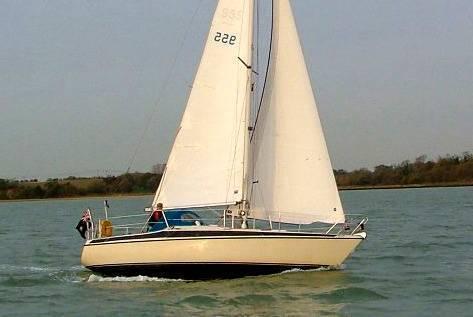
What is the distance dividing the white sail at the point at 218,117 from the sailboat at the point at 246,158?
1.0 inches

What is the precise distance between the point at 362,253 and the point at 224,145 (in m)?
9.62

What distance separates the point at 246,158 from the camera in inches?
803

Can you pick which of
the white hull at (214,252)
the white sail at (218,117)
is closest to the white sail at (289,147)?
the white sail at (218,117)

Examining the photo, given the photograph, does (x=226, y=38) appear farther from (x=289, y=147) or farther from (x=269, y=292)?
(x=269, y=292)

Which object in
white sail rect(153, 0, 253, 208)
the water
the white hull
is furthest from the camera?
white sail rect(153, 0, 253, 208)

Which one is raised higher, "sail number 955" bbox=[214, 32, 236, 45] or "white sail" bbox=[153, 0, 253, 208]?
"sail number 955" bbox=[214, 32, 236, 45]

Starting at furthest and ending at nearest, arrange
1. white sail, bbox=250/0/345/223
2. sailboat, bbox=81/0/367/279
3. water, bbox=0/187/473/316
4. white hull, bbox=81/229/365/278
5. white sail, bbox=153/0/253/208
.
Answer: white sail, bbox=250/0/345/223, white sail, bbox=153/0/253/208, sailboat, bbox=81/0/367/279, white hull, bbox=81/229/365/278, water, bbox=0/187/473/316

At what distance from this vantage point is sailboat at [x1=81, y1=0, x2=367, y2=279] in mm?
19906

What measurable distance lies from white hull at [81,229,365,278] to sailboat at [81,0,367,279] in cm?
4

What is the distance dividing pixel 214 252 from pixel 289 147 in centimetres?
364

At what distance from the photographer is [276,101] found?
2100 centimetres

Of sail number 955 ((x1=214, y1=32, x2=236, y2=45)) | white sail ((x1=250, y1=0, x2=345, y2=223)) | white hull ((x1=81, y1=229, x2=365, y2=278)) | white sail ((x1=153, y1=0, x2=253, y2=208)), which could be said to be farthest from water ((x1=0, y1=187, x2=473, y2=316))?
sail number 955 ((x1=214, y1=32, x2=236, y2=45))

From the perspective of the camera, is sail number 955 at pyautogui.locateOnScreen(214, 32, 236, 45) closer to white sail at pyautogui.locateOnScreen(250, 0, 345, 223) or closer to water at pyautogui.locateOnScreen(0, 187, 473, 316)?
white sail at pyautogui.locateOnScreen(250, 0, 345, 223)

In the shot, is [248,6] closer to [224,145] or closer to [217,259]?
[224,145]
